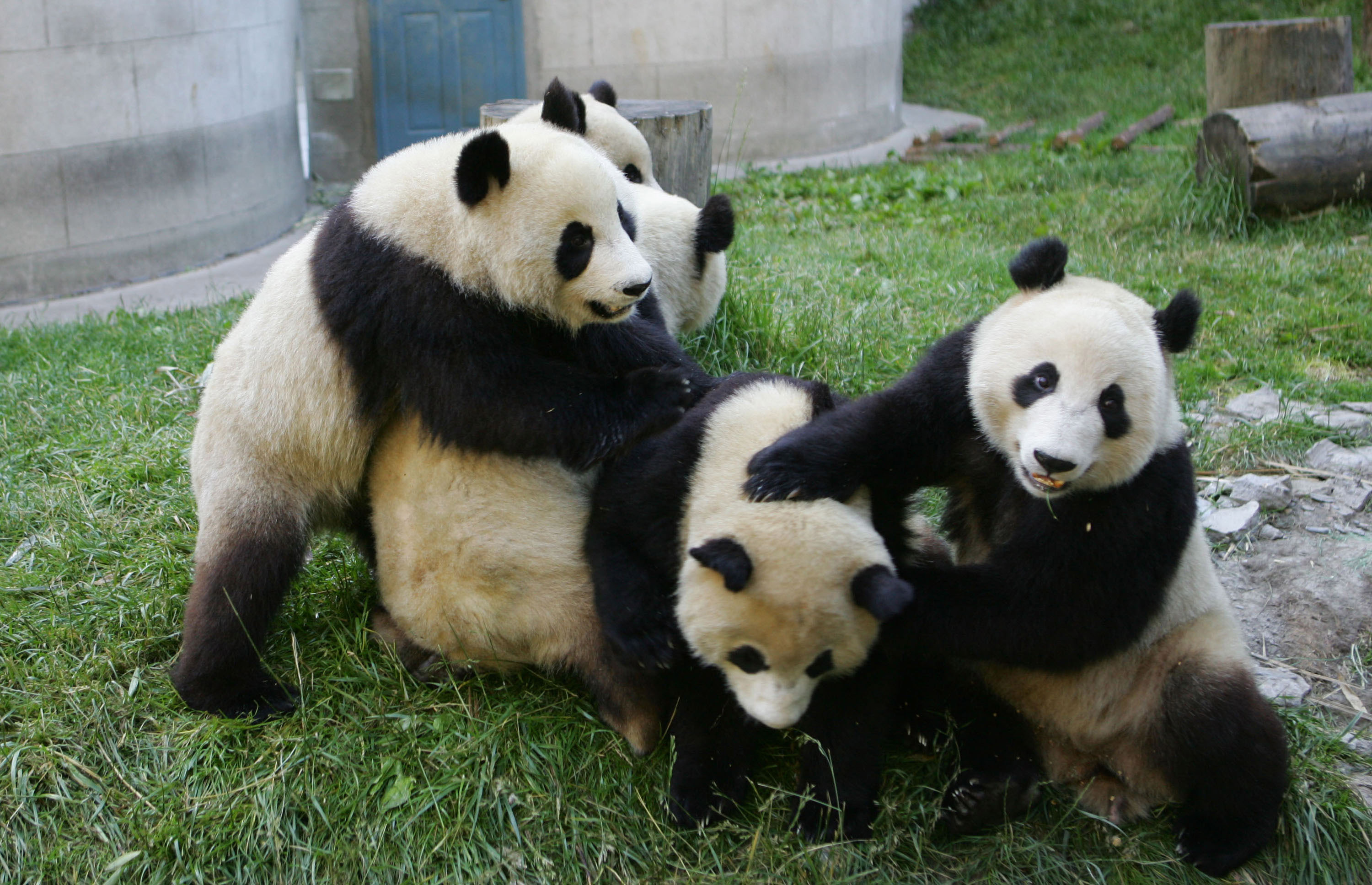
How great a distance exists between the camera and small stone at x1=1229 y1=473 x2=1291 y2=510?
15.5 ft

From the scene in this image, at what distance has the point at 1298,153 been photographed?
833 centimetres

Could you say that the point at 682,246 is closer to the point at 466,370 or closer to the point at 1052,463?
the point at 466,370

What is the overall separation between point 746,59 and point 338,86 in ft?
15.0

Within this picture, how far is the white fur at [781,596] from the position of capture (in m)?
2.88

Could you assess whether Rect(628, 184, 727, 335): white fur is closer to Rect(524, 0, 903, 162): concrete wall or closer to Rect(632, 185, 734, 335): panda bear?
Rect(632, 185, 734, 335): panda bear

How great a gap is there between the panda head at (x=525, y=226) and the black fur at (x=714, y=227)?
3.94 ft

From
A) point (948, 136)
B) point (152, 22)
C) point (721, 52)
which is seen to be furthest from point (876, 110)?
point (152, 22)

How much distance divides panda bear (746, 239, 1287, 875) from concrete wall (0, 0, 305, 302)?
308 inches

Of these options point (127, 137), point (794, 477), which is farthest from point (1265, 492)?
point (127, 137)

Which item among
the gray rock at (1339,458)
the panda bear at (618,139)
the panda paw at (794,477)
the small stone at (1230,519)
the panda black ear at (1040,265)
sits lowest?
the small stone at (1230,519)

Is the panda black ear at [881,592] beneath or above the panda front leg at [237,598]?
above

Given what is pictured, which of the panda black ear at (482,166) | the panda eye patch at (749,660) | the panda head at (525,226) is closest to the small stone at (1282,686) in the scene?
the panda eye patch at (749,660)

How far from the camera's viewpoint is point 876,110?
14773mm

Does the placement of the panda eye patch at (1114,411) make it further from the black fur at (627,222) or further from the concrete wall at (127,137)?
the concrete wall at (127,137)
